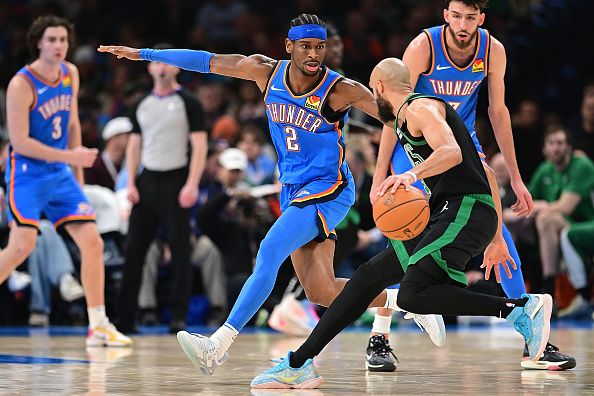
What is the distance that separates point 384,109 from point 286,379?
1432 millimetres

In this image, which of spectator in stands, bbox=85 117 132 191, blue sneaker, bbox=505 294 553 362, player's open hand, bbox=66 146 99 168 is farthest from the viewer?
spectator in stands, bbox=85 117 132 191

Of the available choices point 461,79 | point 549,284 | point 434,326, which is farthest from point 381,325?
point 549,284

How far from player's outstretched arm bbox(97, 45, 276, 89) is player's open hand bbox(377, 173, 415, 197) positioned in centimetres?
159

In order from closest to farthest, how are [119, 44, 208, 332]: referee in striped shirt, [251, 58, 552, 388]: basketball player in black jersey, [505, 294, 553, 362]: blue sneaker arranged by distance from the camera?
[251, 58, 552, 388]: basketball player in black jersey → [505, 294, 553, 362]: blue sneaker → [119, 44, 208, 332]: referee in striped shirt

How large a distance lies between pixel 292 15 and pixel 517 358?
33.7ft

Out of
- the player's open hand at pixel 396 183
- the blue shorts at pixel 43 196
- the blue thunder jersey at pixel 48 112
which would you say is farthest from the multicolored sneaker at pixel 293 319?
the player's open hand at pixel 396 183

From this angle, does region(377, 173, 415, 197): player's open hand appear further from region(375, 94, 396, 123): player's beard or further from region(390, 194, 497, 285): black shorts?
region(375, 94, 396, 123): player's beard

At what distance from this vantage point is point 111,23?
16.8 meters


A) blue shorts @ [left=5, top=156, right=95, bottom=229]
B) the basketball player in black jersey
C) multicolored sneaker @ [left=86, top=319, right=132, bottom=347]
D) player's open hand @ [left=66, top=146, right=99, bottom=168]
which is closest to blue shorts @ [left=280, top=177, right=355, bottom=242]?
the basketball player in black jersey

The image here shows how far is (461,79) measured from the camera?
6.64 metres

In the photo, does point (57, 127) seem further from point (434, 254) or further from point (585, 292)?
point (585, 292)

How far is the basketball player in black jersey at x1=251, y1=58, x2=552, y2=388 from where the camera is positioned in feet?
17.6

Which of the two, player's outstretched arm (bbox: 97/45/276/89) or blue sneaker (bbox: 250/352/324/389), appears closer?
blue sneaker (bbox: 250/352/324/389)

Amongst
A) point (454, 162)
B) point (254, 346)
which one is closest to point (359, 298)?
point (454, 162)
